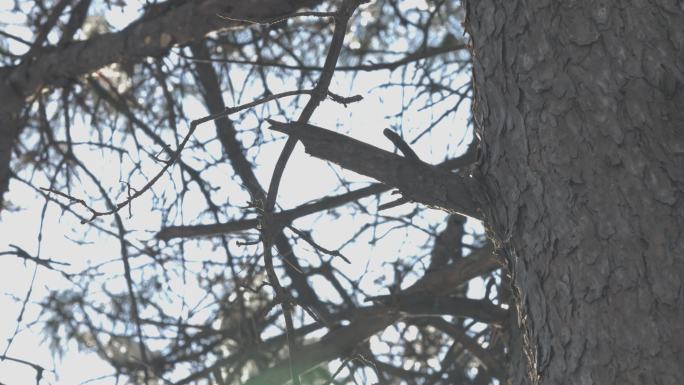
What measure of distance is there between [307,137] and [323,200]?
1083 millimetres

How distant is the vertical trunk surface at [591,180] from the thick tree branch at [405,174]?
0.18ft

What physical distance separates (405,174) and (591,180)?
1.21ft

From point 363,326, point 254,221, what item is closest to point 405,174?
point 254,221

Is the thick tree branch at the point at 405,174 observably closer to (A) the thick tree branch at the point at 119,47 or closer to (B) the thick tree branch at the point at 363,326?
(B) the thick tree branch at the point at 363,326

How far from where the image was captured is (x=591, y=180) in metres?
1.40

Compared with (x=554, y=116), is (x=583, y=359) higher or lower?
lower

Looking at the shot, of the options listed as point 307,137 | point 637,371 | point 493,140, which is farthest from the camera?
point 307,137

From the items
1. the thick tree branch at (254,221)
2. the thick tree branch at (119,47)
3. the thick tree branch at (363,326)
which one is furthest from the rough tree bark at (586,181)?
the thick tree branch at (119,47)

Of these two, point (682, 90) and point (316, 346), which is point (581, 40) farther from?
point (316, 346)

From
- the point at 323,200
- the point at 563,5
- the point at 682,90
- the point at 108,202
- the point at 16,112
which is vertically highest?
the point at 16,112

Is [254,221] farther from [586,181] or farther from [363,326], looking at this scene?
[586,181]

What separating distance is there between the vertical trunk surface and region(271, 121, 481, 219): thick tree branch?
55 millimetres

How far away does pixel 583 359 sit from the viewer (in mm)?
1356

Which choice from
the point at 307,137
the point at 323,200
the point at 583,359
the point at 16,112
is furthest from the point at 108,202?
the point at 583,359
